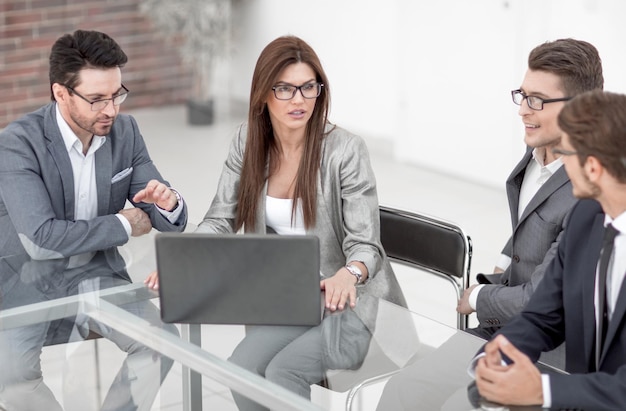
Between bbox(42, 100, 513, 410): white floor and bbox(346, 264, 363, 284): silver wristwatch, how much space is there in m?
0.53

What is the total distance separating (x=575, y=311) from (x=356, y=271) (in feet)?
2.44

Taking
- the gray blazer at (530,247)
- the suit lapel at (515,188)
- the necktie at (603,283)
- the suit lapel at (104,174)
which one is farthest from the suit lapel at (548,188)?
the suit lapel at (104,174)

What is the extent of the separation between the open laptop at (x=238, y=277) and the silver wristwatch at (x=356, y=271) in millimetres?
418

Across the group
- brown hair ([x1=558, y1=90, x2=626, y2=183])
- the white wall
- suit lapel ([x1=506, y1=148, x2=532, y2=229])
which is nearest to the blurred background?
the white wall

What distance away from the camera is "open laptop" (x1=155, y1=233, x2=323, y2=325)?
7.46ft

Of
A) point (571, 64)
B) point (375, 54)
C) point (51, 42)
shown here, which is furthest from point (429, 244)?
point (51, 42)

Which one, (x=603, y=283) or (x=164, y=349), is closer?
(x=603, y=283)

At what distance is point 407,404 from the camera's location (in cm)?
218

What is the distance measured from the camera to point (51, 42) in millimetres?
7164

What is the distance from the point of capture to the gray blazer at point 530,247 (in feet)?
8.70

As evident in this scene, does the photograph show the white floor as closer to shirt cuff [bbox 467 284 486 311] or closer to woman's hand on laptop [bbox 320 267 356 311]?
woman's hand on laptop [bbox 320 267 356 311]

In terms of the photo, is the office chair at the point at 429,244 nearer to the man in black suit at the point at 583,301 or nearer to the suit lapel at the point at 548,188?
the suit lapel at the point at 548,188

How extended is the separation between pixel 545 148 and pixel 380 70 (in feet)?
13.0

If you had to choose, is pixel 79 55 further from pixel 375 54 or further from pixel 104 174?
pixel 375 54
